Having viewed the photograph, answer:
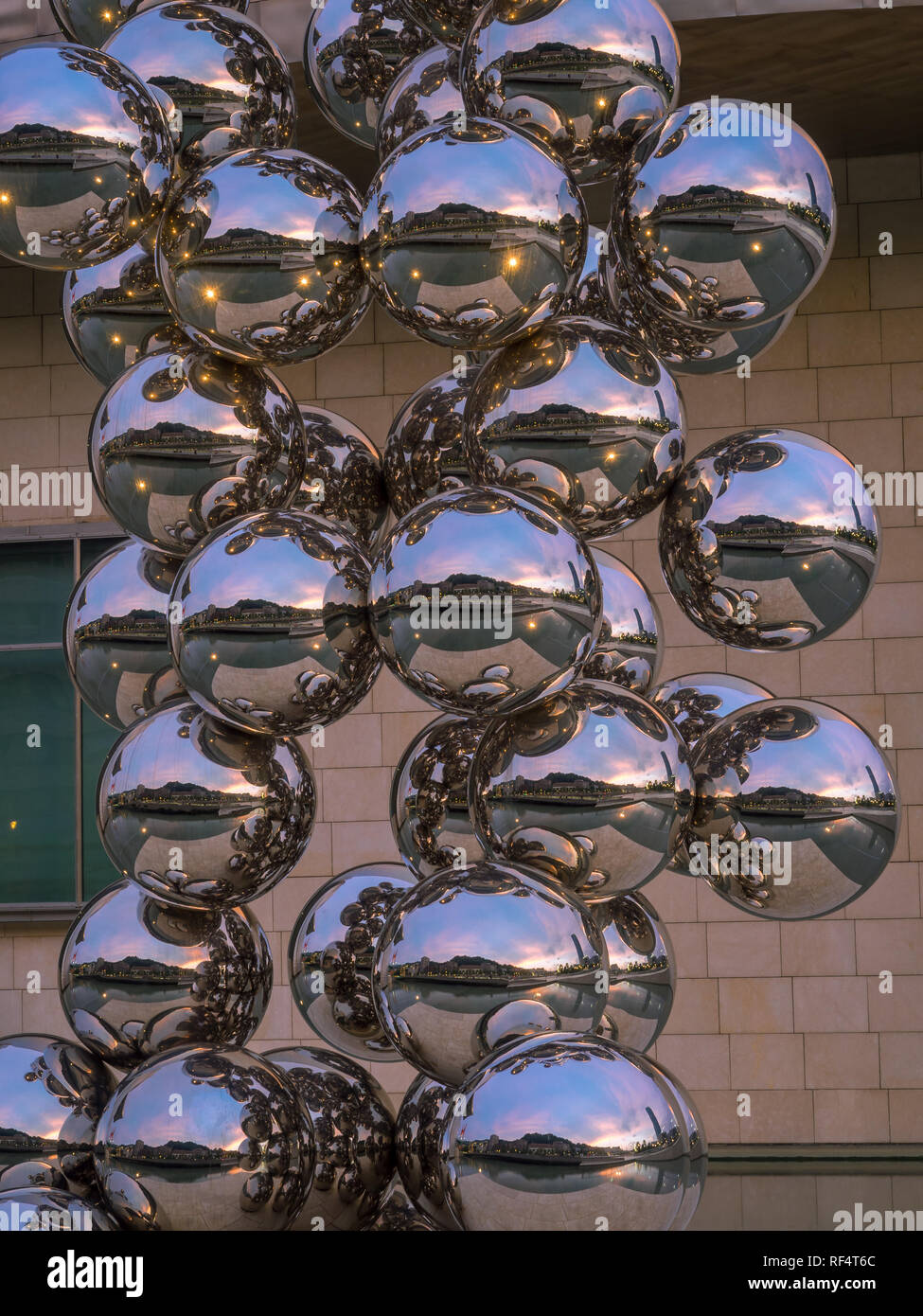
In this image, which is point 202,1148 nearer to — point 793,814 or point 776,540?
point 793,814

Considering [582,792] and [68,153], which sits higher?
[68,153]

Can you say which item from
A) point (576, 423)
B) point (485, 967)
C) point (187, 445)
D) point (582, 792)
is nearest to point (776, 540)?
point (576, 423)

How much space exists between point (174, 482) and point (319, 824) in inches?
221

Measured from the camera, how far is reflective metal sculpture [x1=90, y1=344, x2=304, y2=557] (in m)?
1.65

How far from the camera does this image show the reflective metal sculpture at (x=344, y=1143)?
5.63 ft

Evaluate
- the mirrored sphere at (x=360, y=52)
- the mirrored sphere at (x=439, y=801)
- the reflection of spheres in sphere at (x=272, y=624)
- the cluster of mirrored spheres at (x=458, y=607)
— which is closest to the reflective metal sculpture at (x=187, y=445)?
the cluster of mirrored spheres at (x=458, y=607)

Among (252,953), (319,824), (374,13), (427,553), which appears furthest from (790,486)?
(319,824)

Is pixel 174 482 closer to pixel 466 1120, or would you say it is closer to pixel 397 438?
pixel 397 438

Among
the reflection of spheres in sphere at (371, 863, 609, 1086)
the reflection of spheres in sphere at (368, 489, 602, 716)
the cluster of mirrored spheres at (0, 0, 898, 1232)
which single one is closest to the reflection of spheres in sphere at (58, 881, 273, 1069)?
the cluster of mirrored spheres at (0, 0, 898, 1232)

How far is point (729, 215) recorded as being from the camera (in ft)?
4.93

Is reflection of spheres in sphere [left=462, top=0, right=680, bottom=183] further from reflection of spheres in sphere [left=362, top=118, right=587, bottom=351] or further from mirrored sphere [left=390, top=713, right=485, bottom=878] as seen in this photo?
mirrored sphere [left=390, top=713, right=485, bottom=878]

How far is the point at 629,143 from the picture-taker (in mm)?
1702

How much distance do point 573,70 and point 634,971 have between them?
1097 millimetres

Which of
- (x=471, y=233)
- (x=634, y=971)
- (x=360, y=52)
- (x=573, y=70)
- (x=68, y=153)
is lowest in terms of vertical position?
(x=634, y=971)
